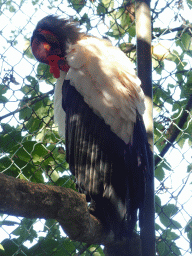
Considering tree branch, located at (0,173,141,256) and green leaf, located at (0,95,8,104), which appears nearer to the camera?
tree branch, located at (0,173,141,256)

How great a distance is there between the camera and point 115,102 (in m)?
1.20

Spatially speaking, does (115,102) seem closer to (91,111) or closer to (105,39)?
(91,111)

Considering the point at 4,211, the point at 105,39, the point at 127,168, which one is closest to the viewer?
the point at 4,211

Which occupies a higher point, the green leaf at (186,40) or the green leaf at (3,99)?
the green leaf at (186,40)

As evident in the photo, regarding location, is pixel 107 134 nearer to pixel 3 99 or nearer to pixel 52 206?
pixel 52 206

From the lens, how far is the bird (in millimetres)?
1129

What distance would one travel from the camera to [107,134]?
1192 millimetres

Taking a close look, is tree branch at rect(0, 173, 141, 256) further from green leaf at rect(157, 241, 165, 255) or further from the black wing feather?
green leaf at rect(157, 241, 165, 255)

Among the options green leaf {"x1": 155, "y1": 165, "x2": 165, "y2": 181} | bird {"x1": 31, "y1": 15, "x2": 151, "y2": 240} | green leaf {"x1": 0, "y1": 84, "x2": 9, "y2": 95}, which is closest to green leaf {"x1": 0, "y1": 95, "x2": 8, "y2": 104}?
green leaf {"x1": 0, "y1": 84, "x2": 9, "y2": 95}

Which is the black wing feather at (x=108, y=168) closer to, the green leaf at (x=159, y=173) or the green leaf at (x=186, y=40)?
the green leaf at (x=159, y=173)

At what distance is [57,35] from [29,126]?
0.55 m

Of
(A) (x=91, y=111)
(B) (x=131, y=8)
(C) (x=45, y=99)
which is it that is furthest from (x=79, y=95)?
(B) (x=131, y=8)

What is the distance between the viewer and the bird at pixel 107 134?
113 cm

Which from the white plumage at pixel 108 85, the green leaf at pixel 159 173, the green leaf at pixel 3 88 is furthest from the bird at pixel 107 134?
the green leaf at pixel 159 173
